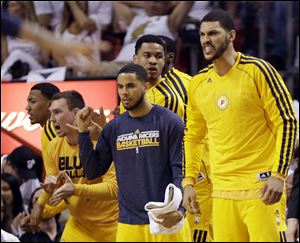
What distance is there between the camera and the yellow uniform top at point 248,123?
6.16m

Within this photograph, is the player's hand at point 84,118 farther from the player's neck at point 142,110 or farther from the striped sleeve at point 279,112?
the striped sleeve at point 279,112

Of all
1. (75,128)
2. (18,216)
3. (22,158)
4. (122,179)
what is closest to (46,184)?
(75,128)

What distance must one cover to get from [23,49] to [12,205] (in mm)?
2331

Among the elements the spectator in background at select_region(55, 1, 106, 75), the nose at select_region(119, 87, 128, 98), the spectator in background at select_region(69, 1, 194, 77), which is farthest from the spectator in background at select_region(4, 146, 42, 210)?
the nose at select_region(119, 87, 128, 98)

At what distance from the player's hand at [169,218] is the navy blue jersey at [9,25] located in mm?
1574

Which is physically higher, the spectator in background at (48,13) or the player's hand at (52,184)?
the spectator in background at (48,13)

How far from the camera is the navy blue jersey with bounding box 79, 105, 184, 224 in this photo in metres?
6.60

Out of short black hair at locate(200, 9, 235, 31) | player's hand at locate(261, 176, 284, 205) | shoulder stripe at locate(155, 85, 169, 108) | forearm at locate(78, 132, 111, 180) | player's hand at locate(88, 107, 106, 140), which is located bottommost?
player's hand at locate(261, 176, 284, 205)

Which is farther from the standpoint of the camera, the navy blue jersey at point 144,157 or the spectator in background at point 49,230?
the spectator in background at point 49,230

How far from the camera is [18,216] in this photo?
10.2 meters

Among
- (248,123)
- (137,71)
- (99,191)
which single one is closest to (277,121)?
(248,123)

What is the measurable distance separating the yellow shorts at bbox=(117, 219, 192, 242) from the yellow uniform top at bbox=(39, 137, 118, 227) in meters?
1.05

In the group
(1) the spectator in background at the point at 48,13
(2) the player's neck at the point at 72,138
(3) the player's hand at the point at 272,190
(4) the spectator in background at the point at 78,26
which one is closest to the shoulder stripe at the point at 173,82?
(2) the player's neck at the point at 72,138

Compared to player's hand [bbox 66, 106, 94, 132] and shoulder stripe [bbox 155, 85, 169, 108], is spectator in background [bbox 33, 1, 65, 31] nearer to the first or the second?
shoulder stripe [bbox 155, 85, 169, 108]
